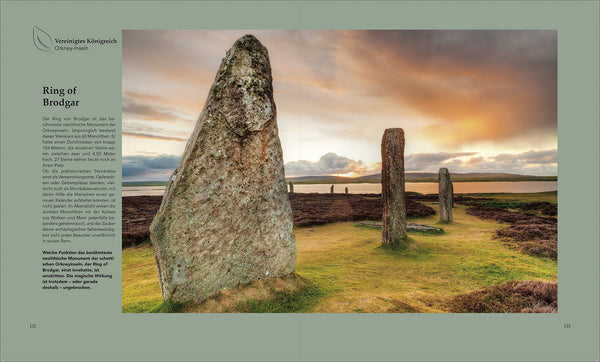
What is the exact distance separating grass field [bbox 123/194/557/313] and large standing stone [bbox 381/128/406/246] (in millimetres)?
544

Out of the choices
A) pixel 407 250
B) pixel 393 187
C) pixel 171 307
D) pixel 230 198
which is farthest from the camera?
pixel 393 187

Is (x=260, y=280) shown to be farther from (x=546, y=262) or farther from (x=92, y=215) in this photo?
(x=546, y=262)

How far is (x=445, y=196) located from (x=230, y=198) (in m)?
14.1

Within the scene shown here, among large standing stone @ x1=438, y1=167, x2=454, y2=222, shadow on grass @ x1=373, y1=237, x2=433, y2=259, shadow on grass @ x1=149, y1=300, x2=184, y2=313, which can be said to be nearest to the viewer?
shadow on grass @ x1=149, y1=300, x2=184, y2=313

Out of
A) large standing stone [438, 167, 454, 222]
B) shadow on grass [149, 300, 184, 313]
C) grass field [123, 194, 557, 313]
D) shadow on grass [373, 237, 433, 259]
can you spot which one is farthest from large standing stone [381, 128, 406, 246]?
large standing stone [438, 167, 454, 222]

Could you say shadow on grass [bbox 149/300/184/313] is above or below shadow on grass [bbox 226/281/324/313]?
above

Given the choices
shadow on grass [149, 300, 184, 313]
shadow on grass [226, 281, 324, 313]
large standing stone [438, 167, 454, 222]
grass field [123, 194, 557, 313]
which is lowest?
grass field [123, 194, 557, 313]

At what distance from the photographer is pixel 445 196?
50.1 ft

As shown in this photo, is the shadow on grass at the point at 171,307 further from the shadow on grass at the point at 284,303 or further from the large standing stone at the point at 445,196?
the large standing stone at the point at 445,196

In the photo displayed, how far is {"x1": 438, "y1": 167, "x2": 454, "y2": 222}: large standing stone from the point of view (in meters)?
15.2

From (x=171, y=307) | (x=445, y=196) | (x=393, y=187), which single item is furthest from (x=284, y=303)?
(x=445, y=196)

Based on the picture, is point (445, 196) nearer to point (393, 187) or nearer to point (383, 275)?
point (393, 187)

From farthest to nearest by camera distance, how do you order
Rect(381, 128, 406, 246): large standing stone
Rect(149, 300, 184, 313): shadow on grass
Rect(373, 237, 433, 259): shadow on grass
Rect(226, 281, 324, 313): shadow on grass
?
Rect(381, 128, 406, 246): large standing stone, Rect(373, 237, 433, 259): shadow on grass, Rect(226, 281, 324, 313): shadow on grass, Rect(149, 300, 184, 313): shadow on grass

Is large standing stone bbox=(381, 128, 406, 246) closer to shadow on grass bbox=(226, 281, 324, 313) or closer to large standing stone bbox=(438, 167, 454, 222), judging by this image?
shadow on grass bbox=(226, 281, 324, 313)
